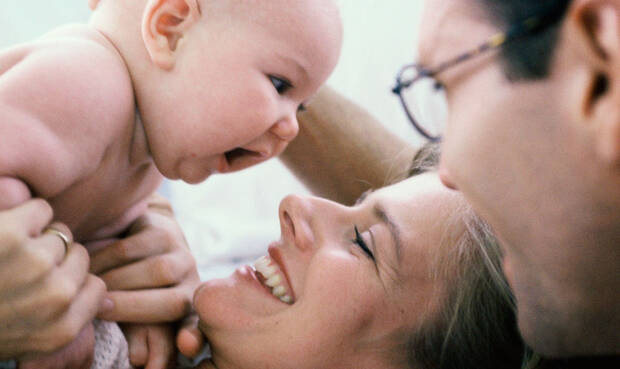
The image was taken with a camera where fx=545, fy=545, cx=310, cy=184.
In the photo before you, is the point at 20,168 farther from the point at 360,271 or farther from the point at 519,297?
the point at 519,297

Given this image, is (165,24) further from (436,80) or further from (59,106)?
(436,80)

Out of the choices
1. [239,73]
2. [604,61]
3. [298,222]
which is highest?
[604,61]

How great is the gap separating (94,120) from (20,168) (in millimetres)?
141

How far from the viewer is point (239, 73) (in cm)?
97

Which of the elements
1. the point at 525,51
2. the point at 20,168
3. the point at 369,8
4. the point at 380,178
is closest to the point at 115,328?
the point at 20,168

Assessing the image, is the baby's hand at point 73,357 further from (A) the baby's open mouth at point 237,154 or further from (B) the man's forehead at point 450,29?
(B) the man's forehead at point 450,29

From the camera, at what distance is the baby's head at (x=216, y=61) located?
959mm

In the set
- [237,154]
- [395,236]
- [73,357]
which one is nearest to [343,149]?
[237,154]

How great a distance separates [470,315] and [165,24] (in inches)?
29.9

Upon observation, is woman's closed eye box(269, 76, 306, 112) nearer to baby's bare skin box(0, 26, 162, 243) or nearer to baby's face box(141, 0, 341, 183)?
baby's face box(141, 0, 341, 183)

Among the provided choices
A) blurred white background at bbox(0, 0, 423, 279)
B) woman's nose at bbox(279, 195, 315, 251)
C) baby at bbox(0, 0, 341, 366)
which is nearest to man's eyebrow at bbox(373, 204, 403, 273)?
woman's nose at bbox(279, 195, 315, 251)

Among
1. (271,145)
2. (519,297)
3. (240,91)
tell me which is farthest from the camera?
(271,145)

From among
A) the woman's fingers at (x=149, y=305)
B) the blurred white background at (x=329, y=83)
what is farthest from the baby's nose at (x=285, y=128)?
the blurred white background at (x=329, y=83)

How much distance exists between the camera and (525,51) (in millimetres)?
556
